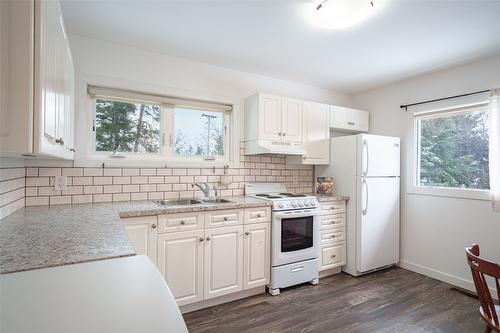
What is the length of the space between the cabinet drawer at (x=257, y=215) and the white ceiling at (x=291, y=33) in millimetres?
1634

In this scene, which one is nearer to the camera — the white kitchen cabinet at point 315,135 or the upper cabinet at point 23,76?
the upper cabinet at point 23,76

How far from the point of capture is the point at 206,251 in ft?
7.61

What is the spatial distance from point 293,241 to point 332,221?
0.68m

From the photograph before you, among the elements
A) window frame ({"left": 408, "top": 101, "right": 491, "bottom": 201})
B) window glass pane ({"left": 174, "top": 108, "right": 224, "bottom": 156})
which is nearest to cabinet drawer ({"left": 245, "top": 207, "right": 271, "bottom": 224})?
window glass pane ({"left": 174, "top": 108, "right": 224, "bottom": 156})

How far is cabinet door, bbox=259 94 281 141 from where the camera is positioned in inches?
116

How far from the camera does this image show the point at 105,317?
0.60 meters

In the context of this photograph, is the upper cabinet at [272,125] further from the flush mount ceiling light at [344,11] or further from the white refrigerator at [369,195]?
the flush mount ceiling light at [344,11]

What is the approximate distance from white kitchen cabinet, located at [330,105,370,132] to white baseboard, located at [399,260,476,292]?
6.40 feet

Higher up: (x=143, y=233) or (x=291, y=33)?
(x=291, y=33)

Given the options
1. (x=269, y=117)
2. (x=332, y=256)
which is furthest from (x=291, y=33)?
(x=332, y=256)

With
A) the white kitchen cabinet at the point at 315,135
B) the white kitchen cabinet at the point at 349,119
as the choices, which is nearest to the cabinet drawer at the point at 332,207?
the white kitchen cabinet at the point at 315,135

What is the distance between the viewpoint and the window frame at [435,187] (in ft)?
8.98

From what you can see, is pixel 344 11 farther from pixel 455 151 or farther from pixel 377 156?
pixel 455 151

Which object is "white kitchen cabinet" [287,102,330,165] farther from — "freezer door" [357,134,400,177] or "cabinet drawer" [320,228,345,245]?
"cabinet drawer" [320,228,345,245]
